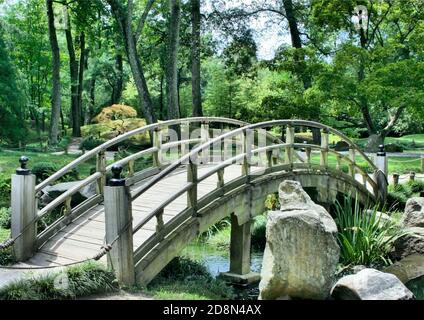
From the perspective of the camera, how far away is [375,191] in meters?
15.4

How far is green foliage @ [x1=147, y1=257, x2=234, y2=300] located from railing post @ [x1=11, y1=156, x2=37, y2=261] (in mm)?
1957

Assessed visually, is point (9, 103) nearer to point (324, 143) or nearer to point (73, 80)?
point (73, 80)

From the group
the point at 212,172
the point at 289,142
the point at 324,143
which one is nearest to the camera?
the point at 212,172

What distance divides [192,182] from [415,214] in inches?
249

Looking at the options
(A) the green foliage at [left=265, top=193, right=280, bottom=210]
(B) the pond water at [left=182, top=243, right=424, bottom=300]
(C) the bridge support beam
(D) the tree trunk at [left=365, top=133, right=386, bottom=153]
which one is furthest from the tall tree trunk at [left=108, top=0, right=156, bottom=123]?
(C) the bridge support beam

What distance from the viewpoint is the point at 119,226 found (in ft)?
21.8

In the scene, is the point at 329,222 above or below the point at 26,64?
below

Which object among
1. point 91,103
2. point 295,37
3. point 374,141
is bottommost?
point 374,141

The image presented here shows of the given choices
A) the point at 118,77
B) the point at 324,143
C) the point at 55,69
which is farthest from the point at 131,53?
the point at 118,77

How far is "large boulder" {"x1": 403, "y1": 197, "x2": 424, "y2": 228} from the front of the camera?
12.0 meters

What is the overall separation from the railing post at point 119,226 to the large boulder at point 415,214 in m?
7.74

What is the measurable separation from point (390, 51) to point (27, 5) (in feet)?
86.3

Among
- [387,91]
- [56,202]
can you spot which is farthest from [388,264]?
[387,91]
